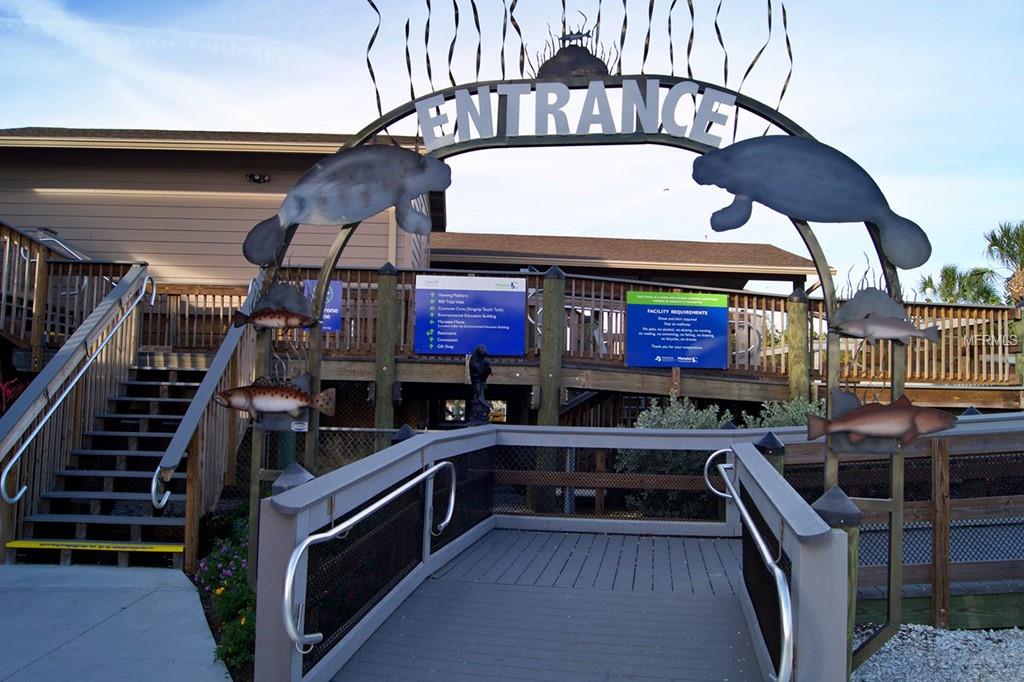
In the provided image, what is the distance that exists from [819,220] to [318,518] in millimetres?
3443

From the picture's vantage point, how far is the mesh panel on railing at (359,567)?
4.25 m

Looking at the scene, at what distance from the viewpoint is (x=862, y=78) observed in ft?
33.7

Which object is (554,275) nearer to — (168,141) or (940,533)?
(940,533)

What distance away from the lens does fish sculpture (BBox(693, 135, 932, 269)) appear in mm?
5352

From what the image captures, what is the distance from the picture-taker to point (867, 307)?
507cm

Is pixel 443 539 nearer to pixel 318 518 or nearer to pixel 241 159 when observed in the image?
pixel 318 518

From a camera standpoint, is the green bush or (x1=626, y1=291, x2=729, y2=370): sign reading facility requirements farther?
(x1=626, y1=291, x2=729, y2=370): sign reading facility requirements

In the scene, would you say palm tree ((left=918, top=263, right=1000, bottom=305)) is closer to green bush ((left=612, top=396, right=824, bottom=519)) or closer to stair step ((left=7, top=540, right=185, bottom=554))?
green bush ((left=612, top=396, right=824, bottom=519))

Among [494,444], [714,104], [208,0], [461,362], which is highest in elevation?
[208,0]

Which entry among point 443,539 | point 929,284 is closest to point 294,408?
point 443,539

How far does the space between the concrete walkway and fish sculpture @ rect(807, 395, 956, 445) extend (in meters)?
3.59

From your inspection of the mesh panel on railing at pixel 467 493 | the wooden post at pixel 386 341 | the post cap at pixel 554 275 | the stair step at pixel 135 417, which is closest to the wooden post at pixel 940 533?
the mesh panel on railing at pixel 467 493

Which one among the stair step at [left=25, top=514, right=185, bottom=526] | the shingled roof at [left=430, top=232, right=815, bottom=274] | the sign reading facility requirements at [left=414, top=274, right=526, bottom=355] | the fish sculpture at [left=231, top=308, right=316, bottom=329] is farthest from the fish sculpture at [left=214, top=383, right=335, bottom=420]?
the shingled roof at [left=430, top=232, right=815, bottom=274]

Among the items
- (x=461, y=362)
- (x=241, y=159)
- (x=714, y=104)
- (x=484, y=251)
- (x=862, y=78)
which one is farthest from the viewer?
(x=484, y=251)
